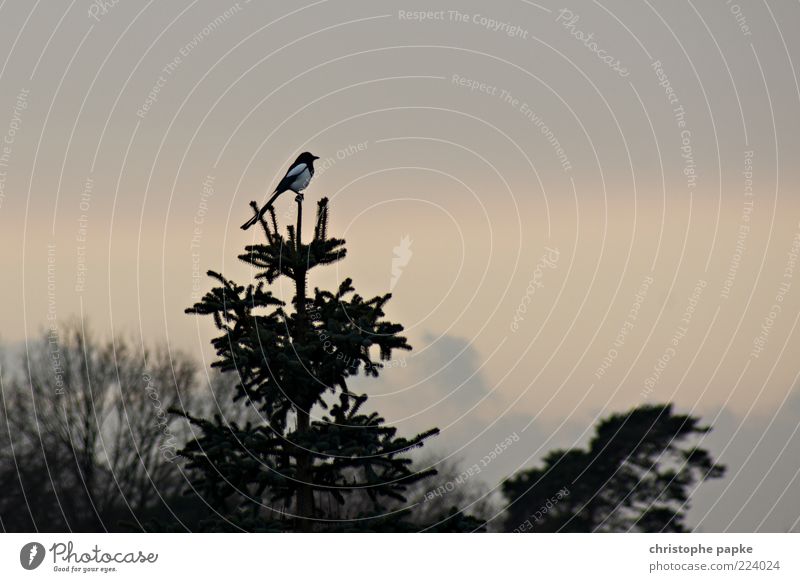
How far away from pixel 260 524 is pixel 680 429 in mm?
18694

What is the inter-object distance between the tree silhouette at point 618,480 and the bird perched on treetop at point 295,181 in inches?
620

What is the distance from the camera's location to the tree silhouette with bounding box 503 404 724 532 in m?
33.8

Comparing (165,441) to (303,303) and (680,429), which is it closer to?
(680,429)

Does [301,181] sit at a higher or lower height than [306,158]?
lower

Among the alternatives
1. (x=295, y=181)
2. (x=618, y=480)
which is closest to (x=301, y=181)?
(x=295, y=181)

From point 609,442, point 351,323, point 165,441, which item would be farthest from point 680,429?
point 351,323
